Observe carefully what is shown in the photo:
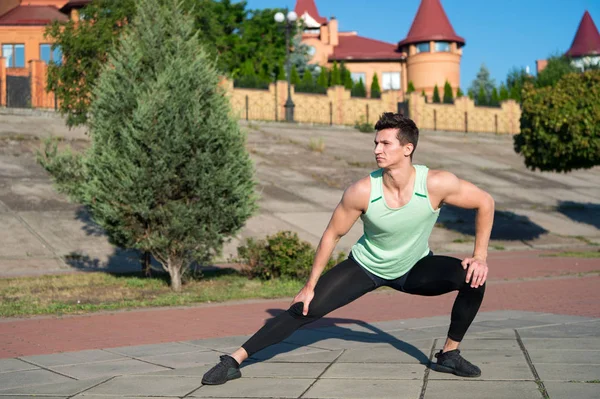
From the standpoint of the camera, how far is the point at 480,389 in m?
4.86

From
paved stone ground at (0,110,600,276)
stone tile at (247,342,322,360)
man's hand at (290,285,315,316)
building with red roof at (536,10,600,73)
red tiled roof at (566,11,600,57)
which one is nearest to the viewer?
man's hand at (290,285,315,316)

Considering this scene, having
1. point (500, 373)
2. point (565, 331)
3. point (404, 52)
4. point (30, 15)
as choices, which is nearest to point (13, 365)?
point (500, 373)

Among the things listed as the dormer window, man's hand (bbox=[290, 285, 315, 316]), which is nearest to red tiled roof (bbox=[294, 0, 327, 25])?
the dormer window

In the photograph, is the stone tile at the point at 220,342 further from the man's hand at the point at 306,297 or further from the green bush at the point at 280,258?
the green bush at the point at 280,258

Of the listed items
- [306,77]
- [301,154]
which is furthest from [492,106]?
[301,154]

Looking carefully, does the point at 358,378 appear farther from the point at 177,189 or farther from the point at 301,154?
the point at 301,154

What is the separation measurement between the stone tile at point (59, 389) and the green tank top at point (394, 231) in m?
1.99

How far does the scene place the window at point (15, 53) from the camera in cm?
5247

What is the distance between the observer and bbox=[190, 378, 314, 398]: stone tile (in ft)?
15.8

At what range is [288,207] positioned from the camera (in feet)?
65.9

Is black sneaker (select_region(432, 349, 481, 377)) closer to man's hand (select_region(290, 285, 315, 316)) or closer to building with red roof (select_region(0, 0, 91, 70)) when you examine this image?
man's hand (select_region(290, 285, 315, 316))

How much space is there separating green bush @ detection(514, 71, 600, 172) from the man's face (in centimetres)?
1319

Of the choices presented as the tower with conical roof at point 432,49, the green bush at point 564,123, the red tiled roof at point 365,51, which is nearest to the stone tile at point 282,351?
the green bush at point 564,123

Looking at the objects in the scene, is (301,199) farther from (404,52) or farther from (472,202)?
(404,52)
